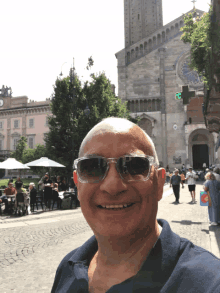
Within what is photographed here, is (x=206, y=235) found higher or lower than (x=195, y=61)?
lower

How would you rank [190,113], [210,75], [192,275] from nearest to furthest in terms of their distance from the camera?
[192,275]
[210,75]
[190,113]

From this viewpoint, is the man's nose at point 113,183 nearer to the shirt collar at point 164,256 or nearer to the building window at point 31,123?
the shirt collar at point 164,256

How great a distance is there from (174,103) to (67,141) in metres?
21.0

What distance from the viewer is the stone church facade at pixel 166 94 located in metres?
34.5

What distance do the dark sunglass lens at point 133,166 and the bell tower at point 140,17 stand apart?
54650 mm

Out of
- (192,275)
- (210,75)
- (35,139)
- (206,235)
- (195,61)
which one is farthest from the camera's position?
(35,139)

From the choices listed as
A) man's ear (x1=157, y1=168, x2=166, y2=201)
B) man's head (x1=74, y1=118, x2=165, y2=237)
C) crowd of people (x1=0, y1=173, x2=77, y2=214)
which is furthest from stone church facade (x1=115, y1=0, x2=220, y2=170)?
man's head (x1=74, y1=118, x2=165, y2=237)

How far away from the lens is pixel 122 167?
101cm

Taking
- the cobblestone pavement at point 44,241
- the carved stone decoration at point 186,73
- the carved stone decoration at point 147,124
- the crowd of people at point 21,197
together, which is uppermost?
the carved stone decoration at point 186,73

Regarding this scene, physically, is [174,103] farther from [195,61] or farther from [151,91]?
[195,61]

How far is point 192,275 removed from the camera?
83 centimetres

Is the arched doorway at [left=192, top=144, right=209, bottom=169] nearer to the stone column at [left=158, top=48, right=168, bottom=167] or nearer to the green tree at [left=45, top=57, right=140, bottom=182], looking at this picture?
the stone column at [left=158, top=48, right=168, bottom=167]

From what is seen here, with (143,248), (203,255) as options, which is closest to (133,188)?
(143,248)

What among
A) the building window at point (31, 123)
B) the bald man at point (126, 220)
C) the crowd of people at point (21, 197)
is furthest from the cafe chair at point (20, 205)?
the building window at point (31, 123)
